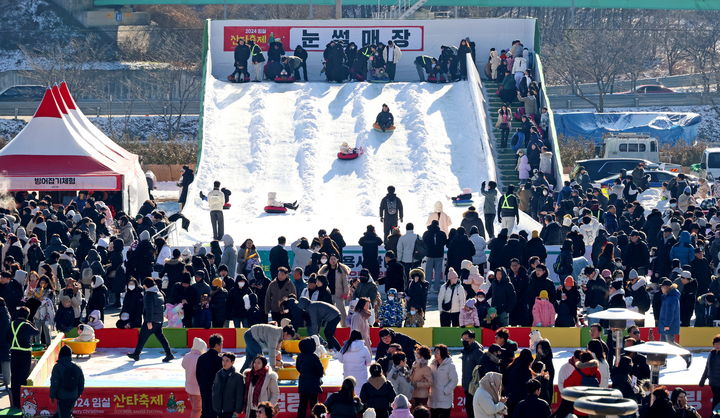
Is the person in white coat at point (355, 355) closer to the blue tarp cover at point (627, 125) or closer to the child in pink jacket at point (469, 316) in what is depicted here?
the child in pink jacket at point (469, 316)

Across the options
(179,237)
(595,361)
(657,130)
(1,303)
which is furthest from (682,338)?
(657,130)

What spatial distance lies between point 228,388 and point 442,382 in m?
2.41

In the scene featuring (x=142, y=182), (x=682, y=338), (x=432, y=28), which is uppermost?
(x=432, y=28)

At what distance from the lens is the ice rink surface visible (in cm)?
1855

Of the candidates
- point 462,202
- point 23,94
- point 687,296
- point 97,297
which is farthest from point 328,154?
point 23,94

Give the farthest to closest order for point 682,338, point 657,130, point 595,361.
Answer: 1. point 657,130
2. point 682,338
3. point 595,361

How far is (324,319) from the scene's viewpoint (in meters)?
19.0

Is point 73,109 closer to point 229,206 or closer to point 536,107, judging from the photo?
point 229,206

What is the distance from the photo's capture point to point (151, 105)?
66.9 metres

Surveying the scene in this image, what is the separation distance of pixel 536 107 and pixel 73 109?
11979 mm

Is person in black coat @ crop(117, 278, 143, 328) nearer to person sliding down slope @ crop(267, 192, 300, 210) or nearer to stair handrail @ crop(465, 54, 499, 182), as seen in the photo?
person sliding down slope @ crop(267, 192, 300, 210)

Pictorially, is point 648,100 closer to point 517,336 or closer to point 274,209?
point 274,209

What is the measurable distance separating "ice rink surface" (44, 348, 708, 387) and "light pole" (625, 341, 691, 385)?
2.29 m

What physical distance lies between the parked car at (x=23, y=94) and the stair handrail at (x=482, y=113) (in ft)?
104
